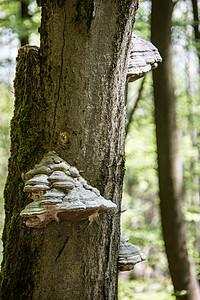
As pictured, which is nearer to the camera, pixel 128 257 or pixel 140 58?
pixel 128 257

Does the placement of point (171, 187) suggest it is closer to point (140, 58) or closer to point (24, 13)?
point (140, 58)

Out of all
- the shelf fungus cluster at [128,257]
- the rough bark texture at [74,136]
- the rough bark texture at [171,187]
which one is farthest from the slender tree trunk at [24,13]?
the shelf fungus cluster at [128,257]

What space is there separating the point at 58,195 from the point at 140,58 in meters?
1.20

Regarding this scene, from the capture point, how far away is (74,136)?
179cm

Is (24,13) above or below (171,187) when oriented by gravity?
above

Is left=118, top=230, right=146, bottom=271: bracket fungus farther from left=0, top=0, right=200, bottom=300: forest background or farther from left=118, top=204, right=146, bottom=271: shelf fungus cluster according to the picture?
left=0, top=0, right=200, bottom=300: forest background

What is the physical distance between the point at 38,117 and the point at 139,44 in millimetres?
926

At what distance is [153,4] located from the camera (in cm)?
561

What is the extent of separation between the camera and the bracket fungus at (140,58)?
6.97ft

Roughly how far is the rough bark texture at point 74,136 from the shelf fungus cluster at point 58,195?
80mm

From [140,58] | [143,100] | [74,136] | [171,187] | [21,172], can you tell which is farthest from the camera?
[143,100]

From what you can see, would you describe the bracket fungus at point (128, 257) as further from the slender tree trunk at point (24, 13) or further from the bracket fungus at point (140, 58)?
the slender tree trunk at point (24, 13)

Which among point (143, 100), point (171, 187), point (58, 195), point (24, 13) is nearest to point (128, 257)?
point (58, 195)

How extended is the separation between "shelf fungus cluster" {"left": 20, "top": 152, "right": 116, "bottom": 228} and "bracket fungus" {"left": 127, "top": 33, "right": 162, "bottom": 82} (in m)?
0.86
